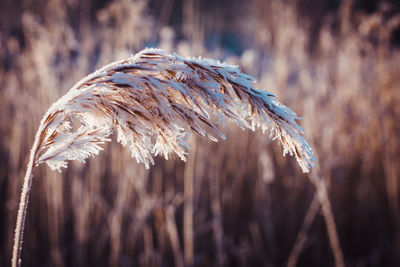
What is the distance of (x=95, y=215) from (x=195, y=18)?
4.19ft

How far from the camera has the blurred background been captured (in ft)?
5.41

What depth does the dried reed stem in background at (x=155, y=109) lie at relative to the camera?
1.44 ft

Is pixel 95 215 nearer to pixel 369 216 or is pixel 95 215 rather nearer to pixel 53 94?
pixel 53 94

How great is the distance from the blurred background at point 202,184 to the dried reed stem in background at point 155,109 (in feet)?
3.21

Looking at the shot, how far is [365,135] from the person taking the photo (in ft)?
7.17

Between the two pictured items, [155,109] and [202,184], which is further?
[202,184]

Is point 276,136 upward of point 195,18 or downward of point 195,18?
downward

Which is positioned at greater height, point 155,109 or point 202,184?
point 202,184

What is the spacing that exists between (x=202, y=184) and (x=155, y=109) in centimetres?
164

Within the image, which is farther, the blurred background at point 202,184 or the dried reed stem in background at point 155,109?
the blurred background at point 202,184

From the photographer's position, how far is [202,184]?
206cm

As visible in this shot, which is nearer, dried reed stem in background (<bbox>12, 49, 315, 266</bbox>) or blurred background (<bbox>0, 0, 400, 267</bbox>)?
dried reed stem in background (<bbox>12, 49, 315, 266</bbox>)

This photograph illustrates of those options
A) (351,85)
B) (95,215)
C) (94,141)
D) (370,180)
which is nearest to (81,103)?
(94,141)

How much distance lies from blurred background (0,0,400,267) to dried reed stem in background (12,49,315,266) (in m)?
0.98
